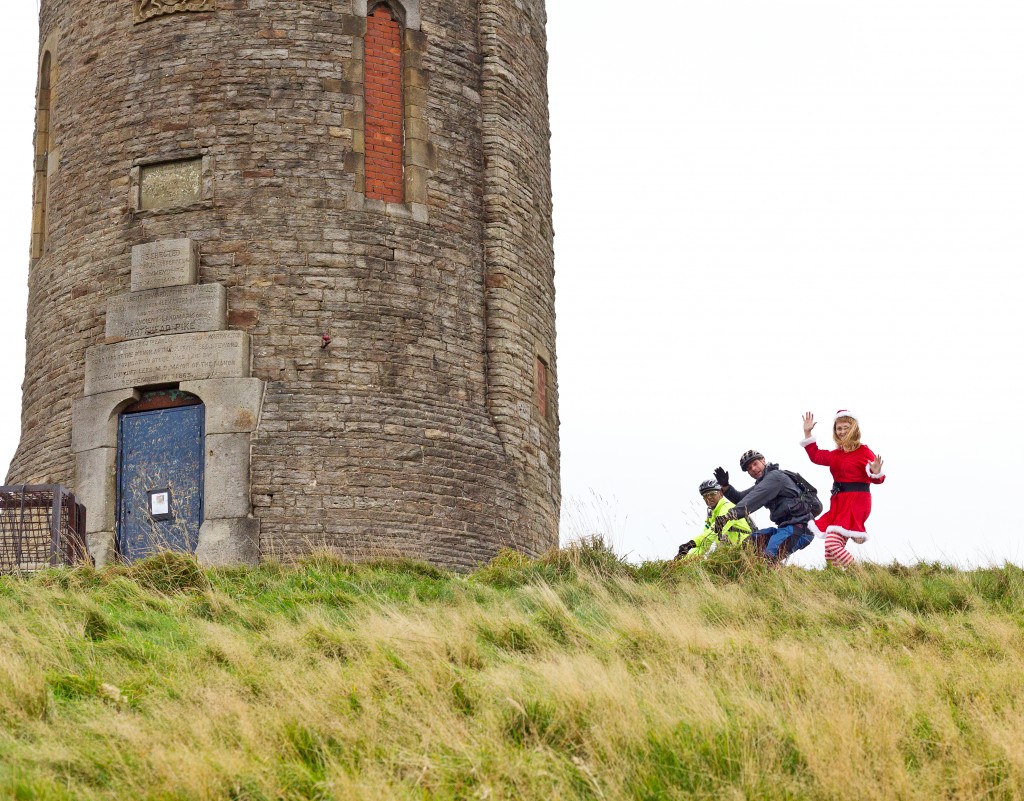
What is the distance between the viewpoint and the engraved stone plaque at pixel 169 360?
16016 mm

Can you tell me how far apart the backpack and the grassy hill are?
1101mm

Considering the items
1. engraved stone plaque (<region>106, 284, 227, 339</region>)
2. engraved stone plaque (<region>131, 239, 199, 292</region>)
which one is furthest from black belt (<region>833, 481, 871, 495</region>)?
engraved stone plaque (<region>131, 239, 199, 292</region>)

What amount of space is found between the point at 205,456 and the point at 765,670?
882 centimetres

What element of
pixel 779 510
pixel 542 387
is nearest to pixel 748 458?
pixel 779 510

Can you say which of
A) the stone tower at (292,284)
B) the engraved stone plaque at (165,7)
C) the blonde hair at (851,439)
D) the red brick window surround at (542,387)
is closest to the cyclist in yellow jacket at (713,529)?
the blonde hair at (851,439)

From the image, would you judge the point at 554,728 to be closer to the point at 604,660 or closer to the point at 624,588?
the point at 604,660

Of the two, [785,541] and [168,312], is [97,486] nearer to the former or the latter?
[168,312]

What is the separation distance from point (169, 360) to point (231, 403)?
92cm

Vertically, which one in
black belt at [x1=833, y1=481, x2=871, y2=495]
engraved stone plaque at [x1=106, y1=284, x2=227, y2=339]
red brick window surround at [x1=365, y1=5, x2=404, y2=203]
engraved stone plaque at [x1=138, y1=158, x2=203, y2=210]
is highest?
red brick window surround at [x1=365, y1=5, x2=404, y2=203]

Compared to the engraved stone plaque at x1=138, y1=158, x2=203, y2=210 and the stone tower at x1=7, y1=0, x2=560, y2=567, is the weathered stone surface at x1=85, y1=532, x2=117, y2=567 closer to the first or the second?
the stone tower at x1=7, y1=0, x2=560, y2=567

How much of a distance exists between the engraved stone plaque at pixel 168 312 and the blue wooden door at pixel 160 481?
0.90 metres

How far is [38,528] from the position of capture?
607 inches

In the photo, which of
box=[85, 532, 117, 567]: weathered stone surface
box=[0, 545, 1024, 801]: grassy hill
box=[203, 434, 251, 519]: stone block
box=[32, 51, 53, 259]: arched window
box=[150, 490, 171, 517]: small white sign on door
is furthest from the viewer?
box=[32, 51, 53, 259]: arched window

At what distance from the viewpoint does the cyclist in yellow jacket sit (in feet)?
44.9
